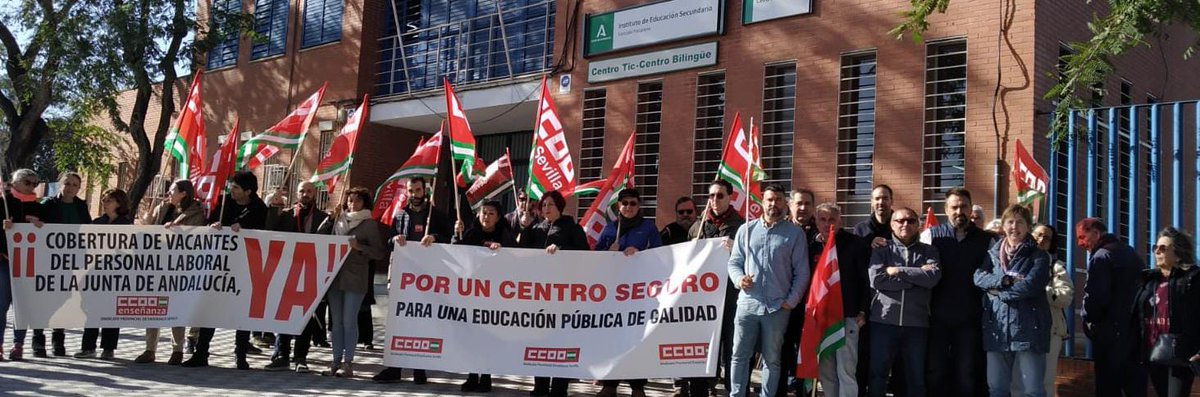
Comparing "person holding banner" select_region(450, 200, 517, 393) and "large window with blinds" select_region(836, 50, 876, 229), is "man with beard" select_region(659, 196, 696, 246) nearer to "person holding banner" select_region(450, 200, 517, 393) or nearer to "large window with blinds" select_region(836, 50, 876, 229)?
"person holding banner" select_region(450, 200, 517, 393)

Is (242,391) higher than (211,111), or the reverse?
(211,111)

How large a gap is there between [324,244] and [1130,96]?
10376 mm

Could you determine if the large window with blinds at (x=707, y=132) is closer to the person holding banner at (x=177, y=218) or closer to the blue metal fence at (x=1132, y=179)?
the blue metal fence at (x=1132, y=179)

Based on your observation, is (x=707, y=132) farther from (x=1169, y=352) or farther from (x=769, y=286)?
(x=1169, y=352)

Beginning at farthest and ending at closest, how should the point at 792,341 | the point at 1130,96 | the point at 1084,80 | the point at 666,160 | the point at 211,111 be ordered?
the point at 211,111
the point at 666,160
the point at 1130,96
the point at 1084,80
the point at 792,341

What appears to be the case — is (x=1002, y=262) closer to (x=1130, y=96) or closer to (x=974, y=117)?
(x=974, y=117)

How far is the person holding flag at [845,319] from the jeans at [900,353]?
132mm

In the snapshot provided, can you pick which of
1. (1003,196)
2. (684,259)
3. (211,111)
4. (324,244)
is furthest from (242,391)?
(211,111)

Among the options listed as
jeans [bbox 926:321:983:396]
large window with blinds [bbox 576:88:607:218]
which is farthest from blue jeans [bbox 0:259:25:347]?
large window with blinds [bbox 576:88:607:218]

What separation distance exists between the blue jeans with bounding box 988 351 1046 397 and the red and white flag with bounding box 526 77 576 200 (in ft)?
14.5

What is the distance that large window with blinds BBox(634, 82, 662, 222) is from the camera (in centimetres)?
1515

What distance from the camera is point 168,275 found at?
921 centimetres

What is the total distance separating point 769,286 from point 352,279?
147 inches

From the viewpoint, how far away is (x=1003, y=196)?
38.0ft
